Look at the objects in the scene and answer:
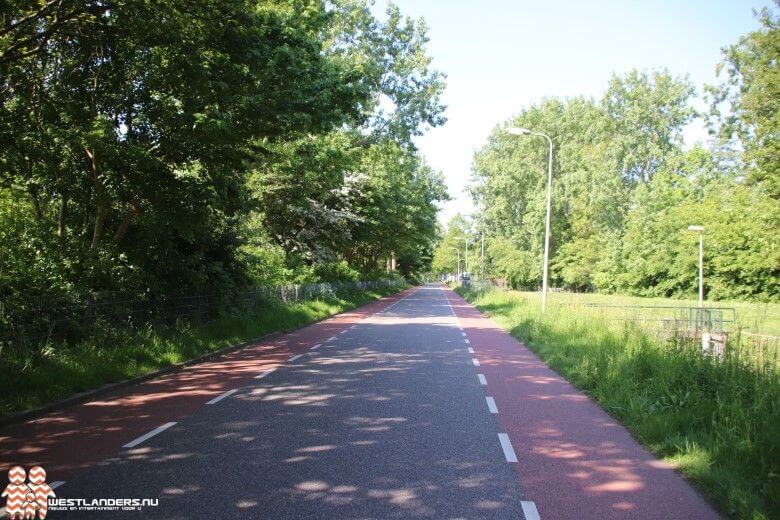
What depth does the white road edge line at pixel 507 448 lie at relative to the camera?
555cm

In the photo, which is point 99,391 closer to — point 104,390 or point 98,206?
point 104,390

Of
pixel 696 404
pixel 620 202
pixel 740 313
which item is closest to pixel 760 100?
pixel 740 313

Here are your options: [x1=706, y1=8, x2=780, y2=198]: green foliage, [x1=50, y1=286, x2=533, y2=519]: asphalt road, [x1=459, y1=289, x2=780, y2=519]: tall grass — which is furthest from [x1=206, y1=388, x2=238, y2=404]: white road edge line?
[x1=706, y1=8, x2=780, y2=198]: green foliage

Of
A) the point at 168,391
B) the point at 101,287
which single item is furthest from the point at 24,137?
the point at 168,391

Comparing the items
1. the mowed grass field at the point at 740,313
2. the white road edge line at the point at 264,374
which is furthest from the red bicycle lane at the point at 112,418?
the mowed grass field at the point at 740,313

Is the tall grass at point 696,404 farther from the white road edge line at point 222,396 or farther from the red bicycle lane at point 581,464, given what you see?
the white road edge line at point 222,396

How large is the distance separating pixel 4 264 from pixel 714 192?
5129cm

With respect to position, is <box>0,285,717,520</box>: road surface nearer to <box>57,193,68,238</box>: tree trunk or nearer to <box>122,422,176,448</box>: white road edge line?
<box>122,422,176,448</box>: white road edge line

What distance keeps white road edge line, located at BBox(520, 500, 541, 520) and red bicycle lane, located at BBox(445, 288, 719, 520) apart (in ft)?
0.18

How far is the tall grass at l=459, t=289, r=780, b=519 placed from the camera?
15.6 feet

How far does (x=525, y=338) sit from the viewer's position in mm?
16453

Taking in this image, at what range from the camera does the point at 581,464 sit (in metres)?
5.46

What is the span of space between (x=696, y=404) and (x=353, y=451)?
4.39m
